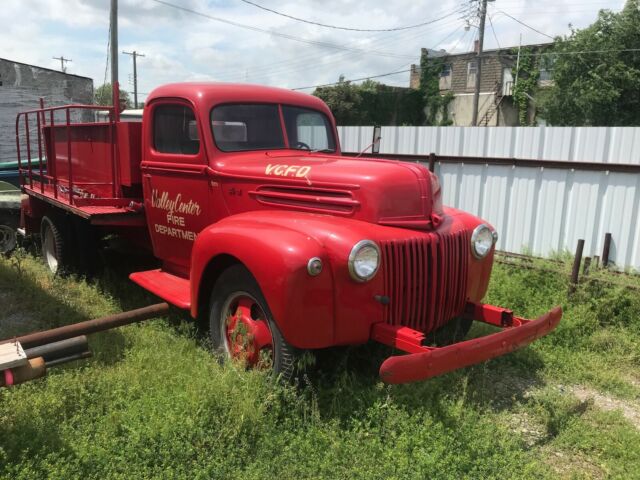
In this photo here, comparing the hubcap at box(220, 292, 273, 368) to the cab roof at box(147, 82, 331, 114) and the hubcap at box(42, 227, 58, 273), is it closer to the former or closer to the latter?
the cab roof at box(147, 82, 331, 114)

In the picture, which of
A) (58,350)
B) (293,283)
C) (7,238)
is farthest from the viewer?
(7,238)

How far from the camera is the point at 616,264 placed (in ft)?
19.0

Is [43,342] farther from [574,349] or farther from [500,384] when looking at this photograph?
[574,349]

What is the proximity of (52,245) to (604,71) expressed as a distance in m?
25.7

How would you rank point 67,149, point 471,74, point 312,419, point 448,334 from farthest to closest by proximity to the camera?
point 471,74
point 67,149
point 448,334
point 312,419

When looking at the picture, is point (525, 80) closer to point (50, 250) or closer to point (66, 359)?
point (50, 250)

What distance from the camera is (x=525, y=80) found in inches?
1252

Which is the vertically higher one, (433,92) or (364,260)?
(433,92)

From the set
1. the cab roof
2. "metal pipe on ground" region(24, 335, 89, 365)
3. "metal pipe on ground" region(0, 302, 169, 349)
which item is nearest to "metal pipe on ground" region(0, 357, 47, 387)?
"metal pipe on ground" region(24, 335, 89, 365)

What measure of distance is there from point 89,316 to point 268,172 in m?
2.26

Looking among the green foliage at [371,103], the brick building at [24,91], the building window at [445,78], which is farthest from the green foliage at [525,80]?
the brick building at [24,91]

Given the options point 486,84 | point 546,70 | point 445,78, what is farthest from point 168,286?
point 445,78

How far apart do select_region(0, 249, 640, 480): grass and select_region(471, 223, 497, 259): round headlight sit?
847mm

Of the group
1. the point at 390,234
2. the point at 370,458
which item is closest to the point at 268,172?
the point at 390,234
